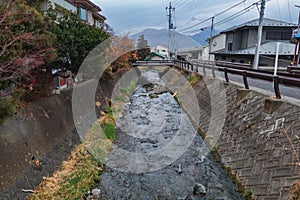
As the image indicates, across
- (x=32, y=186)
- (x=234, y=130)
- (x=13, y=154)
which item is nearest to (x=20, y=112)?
(x=13, y=154)

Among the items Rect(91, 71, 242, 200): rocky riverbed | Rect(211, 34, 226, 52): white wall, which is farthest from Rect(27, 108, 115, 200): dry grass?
Rect(211, 34, 226, 52): white wall

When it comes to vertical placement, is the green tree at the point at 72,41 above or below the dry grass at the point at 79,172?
above

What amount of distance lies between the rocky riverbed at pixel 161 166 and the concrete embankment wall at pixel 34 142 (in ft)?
5.25

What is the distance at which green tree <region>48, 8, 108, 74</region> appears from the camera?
815cm

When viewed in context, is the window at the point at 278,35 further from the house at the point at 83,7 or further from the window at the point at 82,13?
the window at the point at 82,13

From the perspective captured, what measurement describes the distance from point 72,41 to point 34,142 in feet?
13.6

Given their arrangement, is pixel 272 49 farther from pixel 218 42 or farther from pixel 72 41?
pixel 72 41

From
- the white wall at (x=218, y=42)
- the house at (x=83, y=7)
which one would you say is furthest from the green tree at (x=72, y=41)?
the white wall at (x=218, y=42)

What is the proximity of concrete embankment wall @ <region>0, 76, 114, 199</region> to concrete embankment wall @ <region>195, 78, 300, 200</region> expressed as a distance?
520 cm

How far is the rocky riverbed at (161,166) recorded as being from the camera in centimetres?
583

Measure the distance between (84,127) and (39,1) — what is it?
4.96 metres

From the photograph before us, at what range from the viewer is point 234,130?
7516mm

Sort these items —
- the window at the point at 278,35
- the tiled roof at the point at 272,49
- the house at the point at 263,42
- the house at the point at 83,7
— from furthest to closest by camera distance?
the window at the point at 278,35, the house at the point at 263,42, the tiled roof at the point at 272,49, the house at the point at 83,7

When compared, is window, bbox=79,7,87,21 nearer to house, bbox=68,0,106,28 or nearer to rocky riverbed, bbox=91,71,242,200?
house, bbox=68,0,106,28
